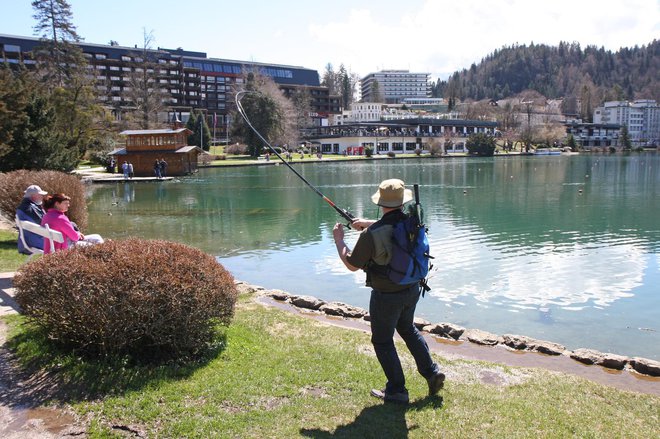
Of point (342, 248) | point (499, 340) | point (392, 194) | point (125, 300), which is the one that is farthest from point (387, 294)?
point (499, 340)

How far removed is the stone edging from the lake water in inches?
54.1

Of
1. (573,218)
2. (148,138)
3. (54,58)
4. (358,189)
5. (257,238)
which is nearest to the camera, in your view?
(257,238)

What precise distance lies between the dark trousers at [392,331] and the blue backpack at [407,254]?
16 centimetres

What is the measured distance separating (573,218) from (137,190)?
27.3 metres

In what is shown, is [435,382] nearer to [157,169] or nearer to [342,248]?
[342,248]

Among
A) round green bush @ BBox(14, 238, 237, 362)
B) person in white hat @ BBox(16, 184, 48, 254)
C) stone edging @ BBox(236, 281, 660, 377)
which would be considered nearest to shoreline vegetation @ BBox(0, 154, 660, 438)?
round green bush @ BBox(14, 238, 237, 362)

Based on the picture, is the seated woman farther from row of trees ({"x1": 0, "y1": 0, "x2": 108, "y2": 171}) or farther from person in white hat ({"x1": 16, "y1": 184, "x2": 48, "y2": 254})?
row of trees ({"x1": 0, "y1": 0, "x2": 108, "y2": 171})

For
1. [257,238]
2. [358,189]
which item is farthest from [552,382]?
[358,189]

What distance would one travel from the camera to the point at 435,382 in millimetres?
5188

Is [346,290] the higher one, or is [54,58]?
[54,58]

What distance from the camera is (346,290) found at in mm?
12188

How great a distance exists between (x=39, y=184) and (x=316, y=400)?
12.4 metres

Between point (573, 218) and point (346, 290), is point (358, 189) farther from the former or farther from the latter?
point (346, 290)

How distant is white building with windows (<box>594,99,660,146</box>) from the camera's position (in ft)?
599
